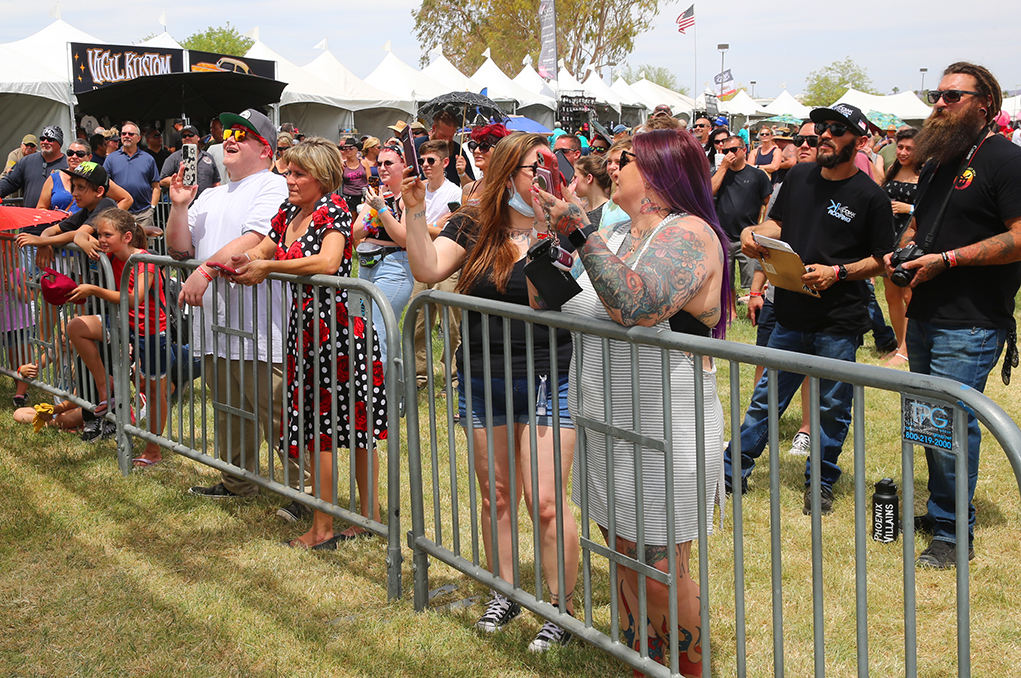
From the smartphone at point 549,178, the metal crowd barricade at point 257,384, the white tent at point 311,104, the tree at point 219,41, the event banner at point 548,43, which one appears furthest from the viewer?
the tree at point 219,41

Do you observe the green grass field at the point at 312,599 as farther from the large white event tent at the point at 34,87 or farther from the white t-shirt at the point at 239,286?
the large white event tent at the point at 34,87

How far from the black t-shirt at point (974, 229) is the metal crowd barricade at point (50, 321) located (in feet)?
15.1

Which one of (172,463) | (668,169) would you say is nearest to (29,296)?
(172,463)

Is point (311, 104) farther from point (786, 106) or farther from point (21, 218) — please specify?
point (786, 106)

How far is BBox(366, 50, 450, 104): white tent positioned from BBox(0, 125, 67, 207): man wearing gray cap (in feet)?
58.2

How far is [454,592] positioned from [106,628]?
146cm

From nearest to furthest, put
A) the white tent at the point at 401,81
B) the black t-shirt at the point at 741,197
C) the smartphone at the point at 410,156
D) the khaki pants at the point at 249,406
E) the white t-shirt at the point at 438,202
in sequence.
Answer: the smartphone at the point at 410,156 < the khaki pants at the point at 249,406 < the white t-shirt at the point at 438,202 < the black t-shirt at the point at 741,197 < the white tent at the point at 401,81

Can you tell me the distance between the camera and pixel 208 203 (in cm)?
520

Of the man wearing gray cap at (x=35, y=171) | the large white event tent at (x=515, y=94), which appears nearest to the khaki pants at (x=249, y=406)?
the man wearing gray cap at (x=35, y=171)

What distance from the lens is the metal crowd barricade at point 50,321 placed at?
19.1 ft

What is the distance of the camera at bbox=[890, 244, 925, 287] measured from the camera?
13.3 ft

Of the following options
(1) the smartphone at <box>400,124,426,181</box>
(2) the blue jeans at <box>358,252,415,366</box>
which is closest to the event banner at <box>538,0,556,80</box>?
(2) the blue jeans at <box>358,252,415,366</box>

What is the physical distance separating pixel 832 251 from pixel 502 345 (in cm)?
221

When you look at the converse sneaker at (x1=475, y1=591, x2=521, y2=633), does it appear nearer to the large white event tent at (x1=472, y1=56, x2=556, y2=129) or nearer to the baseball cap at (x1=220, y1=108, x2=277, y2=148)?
the baseball cap at (x1=220, y1=108, x2=277, y2=148)
